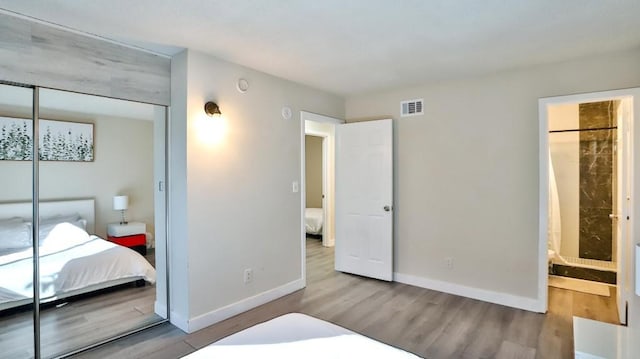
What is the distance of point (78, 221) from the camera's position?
268 centimetres

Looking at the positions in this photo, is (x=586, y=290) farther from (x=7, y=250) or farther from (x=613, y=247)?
(x=7, y=250)

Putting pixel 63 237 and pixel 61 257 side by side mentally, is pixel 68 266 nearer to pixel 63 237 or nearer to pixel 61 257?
pixel 61 257

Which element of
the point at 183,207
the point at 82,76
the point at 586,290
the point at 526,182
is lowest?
the point at 586,290

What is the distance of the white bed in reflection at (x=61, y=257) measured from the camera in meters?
2.34

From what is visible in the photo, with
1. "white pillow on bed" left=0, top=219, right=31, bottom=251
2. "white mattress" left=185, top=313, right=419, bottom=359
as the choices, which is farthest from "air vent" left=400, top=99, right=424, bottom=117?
"white pillow on bed" left=0, top=219, right=31, bottom=251

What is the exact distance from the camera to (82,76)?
2506 millimetres

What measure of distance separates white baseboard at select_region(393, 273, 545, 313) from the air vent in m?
A: 1.99

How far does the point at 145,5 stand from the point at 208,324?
99.4 inches

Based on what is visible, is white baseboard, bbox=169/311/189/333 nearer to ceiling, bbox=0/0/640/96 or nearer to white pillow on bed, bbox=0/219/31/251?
white pillow on bed, bbox=0/219/31/251

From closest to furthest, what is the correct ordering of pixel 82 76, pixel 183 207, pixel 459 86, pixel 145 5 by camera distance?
1. pixel 145 5
2. pixel 82 76
3. pixel 183 207
4. pixel 459 86

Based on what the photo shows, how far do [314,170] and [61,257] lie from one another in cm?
578

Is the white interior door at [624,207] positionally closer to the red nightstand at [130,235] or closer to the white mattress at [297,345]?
the white mattress at [297,345]

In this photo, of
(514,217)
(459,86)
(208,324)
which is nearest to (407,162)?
(459,86)

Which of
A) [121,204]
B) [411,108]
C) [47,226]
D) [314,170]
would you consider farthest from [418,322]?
[314,170]
